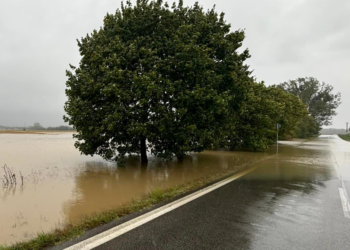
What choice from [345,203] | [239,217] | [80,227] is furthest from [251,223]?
[345,203]

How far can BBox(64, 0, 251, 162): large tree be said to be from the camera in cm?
920

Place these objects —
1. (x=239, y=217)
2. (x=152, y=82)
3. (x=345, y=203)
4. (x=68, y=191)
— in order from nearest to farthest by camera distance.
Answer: (x=239, y=217)
(x=345, y=203)
(x=68, y=191)
(x=152, y=82)

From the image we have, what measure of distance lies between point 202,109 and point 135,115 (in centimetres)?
280

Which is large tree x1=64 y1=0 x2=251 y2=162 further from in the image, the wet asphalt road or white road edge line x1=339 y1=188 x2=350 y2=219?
white road edge line x1=339 y1=188 x2=350 y2=219

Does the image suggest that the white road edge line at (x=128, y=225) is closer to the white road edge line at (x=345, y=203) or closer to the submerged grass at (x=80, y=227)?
the submerged grass at (x=80, y=227)

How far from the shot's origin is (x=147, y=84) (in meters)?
8.80

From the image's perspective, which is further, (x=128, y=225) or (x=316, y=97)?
(x=316, y=97)

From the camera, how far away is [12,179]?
8875 mm

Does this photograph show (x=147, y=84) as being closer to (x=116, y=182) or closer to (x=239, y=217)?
(x=116, y=182)

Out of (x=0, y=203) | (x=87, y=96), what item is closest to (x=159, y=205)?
(x=0, y=203)

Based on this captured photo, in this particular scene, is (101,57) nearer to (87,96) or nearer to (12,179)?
(87,96)

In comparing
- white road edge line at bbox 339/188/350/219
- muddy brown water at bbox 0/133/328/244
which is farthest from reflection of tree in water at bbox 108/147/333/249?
muddy brown water at bbox 0/133/328/244

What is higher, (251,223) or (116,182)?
(251,223)

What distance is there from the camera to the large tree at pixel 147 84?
362 inches
